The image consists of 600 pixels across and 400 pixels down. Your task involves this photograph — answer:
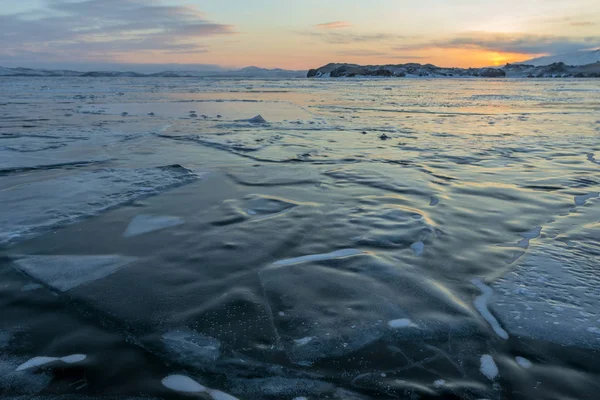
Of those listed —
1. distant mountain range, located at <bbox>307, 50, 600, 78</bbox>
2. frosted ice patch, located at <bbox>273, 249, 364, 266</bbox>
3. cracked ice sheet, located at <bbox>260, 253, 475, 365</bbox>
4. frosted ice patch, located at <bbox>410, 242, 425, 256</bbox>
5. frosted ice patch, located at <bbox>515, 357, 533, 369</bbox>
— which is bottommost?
frosted ice patch, located at <bbox>515, 357, 533, 369</bbox>

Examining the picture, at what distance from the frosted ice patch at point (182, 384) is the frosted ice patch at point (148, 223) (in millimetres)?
1630

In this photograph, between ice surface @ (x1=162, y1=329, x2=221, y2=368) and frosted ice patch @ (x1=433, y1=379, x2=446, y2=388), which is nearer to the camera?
frosted ice patch @ (x1=433, y1=379, x2=446, y2=388)

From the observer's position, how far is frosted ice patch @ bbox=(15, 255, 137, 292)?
2.26 meters

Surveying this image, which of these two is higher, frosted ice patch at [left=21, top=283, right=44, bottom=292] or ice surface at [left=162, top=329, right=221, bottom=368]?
frosted ice patch at [left=21, top=283, right=44, bottom=292]

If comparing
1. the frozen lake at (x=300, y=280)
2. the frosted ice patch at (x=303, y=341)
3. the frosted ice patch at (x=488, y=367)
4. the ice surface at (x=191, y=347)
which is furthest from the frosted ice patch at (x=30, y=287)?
the frosted ice patch at (x=488, y=367)

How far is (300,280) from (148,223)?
1.51 metres

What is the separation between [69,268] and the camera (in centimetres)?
240

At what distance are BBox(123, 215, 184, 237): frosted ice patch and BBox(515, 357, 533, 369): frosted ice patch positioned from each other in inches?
96.0

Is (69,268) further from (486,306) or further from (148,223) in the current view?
(486,306)

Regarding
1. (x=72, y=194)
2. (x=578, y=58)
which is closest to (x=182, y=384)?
(x=72, y=194)

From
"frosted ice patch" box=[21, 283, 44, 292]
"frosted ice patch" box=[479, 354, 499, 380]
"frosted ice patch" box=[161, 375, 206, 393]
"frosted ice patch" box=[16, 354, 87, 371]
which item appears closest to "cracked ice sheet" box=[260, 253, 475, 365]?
"frosted ice patch" box=[479, 354, 499, 380]

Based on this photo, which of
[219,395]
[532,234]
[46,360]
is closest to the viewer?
[219,395]

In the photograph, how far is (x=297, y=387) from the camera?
1502 mm

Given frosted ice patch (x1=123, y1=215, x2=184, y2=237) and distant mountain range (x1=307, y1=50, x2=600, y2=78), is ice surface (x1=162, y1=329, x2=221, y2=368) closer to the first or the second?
frosted ice patch (x1=123, y1=215, x2=184, y2=237)
